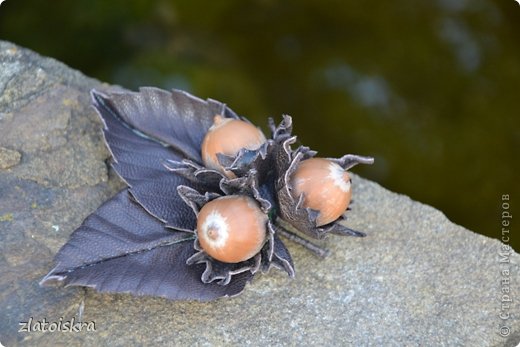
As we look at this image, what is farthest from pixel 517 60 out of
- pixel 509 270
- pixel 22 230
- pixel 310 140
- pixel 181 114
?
pixel 22 230

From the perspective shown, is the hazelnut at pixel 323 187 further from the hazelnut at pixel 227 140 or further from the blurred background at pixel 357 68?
the blurred background at pixel 357 68

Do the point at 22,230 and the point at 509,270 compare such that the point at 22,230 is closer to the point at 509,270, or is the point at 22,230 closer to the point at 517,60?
the point at 509,270

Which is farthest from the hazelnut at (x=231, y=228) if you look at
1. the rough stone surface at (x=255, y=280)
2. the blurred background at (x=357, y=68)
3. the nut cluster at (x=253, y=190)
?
the blurred background at (x=357, y=68)

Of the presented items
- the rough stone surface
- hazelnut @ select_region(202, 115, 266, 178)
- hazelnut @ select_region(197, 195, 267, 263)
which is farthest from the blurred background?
hazelnut @ select_region(197, 195, 267, 263)

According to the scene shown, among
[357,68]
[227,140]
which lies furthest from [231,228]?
[357,68]

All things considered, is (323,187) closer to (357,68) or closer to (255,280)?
(255,280)

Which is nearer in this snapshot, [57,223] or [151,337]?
[151,337]

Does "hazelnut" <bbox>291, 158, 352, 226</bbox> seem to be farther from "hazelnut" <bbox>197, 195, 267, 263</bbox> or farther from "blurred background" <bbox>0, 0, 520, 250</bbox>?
"blurred background" <bbox>0, 0, 520, 250</bbox>
